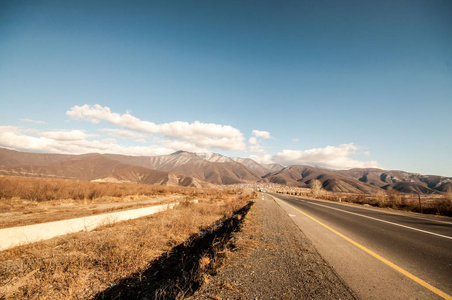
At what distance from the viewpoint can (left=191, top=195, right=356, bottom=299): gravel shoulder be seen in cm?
288

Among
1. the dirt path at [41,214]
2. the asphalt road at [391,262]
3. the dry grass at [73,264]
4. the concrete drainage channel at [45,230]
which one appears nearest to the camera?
the asphalt road at [391,262]

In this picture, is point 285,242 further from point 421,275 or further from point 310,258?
point 421,275

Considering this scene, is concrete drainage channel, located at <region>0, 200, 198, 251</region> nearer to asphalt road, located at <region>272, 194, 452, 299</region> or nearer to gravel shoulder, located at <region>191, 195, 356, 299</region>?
gravel shoulder, located at <region>191, 195, 356, 299</region>

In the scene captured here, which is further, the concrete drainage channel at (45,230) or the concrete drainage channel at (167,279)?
the concrete drainage channel at (45,230)

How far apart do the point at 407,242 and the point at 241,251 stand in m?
5.36

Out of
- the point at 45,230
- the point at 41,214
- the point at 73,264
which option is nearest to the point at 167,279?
the point at 73,264

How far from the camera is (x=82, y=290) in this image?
4.90m

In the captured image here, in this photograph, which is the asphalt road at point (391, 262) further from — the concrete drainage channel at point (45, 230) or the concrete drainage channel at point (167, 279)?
the concrete drainage channel at point (45, 230)

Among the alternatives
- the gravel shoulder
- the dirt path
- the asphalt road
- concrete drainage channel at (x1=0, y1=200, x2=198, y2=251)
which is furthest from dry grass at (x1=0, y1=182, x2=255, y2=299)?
the dirt path

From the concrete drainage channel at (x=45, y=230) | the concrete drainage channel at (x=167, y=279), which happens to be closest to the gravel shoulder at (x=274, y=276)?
the concrete drainage channel at (x=167, y=279)

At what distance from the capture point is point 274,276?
11.6 feet

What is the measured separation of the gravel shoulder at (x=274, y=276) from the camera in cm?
288

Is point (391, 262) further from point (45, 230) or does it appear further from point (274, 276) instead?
point (45, 230)

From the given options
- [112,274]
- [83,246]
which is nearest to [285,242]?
[112,274]
